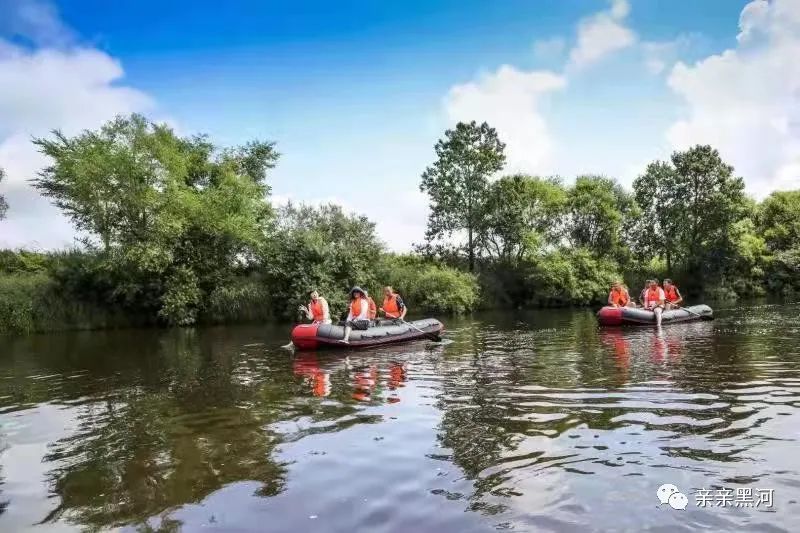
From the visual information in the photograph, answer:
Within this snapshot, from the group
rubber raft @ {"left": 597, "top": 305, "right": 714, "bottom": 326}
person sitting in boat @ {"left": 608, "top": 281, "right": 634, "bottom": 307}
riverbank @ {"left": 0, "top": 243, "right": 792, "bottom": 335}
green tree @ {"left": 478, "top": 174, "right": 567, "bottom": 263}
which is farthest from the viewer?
green tree @ {"left": 478, "top": 174, "right": 567, "bottom": 263}

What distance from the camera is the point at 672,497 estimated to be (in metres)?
4.66

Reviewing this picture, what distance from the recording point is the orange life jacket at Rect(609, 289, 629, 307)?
792 inches

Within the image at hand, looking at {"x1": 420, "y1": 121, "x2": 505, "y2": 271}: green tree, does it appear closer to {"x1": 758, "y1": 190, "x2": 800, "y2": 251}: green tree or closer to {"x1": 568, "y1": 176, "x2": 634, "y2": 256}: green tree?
{"x1": 568, "y1": 176, "x2": 634, "y2": 256}: green tree

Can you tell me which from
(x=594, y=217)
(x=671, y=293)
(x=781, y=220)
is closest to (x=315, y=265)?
(x=671, y=293)

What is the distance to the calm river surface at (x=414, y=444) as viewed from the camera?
4.58 metres

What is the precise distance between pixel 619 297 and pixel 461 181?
18502mm

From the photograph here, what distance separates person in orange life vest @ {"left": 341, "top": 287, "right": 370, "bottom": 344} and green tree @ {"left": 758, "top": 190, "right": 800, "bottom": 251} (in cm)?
3872

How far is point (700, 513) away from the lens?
437cm

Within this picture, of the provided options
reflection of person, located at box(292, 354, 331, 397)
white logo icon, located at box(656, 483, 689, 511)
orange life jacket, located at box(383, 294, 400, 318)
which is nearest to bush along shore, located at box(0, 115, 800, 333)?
orange life jacket, located at box(383, 294, 400, 318)

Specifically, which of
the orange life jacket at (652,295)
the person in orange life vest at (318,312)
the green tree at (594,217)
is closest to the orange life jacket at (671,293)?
the orange life jacket at (652,295)

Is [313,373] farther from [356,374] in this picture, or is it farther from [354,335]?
[354,335]

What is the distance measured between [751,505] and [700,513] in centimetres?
44

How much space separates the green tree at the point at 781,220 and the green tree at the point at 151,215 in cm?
3628

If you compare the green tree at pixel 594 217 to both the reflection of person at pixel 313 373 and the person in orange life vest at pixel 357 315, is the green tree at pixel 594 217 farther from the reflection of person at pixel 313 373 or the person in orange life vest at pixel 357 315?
the reflection of person at pixel 313 373
